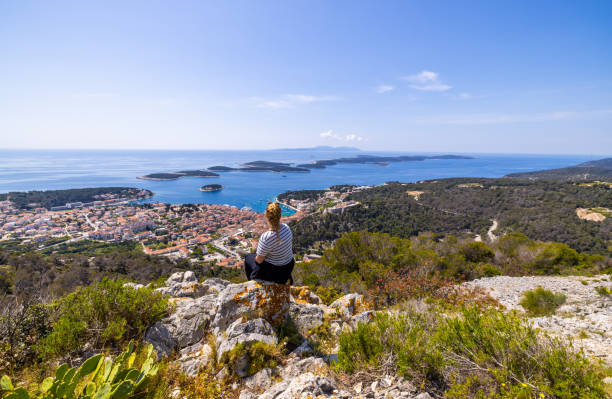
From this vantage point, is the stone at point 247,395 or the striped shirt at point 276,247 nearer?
the stone at point 247,395

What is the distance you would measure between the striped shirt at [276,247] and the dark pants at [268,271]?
108 mm

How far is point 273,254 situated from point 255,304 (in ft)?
3.64

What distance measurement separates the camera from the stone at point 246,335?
315 centimetres

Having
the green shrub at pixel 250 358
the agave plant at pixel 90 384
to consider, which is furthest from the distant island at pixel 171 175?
the agave plant at pixel 90 384

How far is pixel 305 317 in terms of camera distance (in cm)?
436

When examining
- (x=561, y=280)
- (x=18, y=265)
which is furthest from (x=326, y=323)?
(x=18, y=265)

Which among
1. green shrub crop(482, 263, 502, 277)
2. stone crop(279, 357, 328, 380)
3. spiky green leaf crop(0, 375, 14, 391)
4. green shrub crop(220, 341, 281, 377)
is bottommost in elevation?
green shrub crop(482, 263, 502, 277)

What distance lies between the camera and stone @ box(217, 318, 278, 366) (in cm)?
315

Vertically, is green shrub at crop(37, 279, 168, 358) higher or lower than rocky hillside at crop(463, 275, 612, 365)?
higher

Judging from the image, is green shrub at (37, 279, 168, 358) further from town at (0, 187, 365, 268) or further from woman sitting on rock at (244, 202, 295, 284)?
town at (0, 187, 365, 268)

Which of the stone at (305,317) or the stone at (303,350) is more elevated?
the stone at (303,350)

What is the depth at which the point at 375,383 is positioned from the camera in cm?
258

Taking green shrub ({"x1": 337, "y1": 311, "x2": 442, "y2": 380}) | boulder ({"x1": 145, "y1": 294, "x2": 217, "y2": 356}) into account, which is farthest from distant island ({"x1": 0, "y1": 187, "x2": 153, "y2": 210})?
green shrub ({"x1": 337, "y1": 311, "x2": 442, "y2": 380})

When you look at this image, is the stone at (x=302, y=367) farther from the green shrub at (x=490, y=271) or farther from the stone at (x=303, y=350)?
the green shrub at (x=490, y=271)
